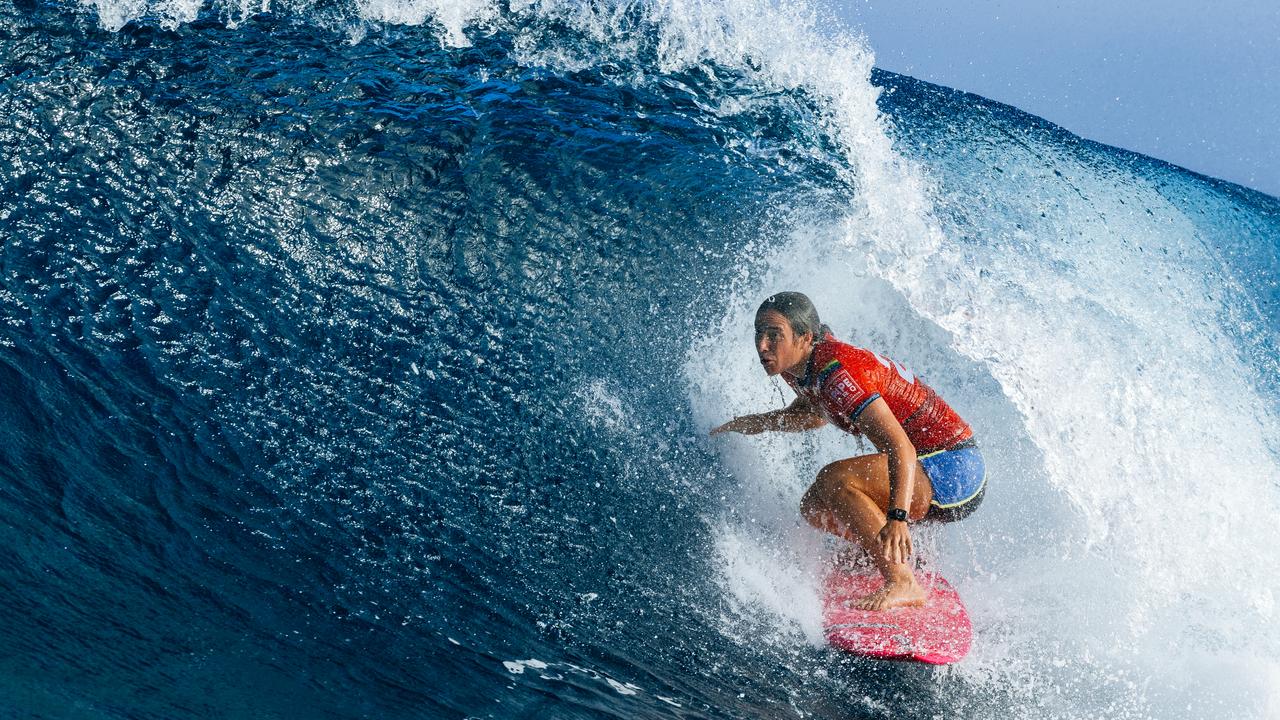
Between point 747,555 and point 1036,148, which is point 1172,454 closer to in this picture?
point 747,555

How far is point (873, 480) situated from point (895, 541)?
0.41m

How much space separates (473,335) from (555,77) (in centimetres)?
238

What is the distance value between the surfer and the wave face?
0.43 m

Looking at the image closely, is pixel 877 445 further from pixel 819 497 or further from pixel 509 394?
pixel 509 394

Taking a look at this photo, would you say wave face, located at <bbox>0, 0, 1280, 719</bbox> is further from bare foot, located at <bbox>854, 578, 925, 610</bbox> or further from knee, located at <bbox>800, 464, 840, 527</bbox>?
bare foot, located at <bbox>854, 578, 925, 610</bbox>

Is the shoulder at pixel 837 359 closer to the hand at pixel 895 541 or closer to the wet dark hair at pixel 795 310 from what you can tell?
the wet dark hair at pixel 795 310

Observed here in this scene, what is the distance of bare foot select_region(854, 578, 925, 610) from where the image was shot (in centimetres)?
365

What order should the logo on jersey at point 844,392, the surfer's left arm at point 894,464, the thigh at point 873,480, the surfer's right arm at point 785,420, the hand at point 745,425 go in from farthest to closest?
the hand at point 745,425, the surfer's right arm at point 785,420, the thigh at point 873,480, the logo on jersey at point 844,392, the surfer's left arm at point 894,464

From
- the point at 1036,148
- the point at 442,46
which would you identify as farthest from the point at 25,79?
the point at 1036,148

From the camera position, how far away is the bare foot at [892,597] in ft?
12.0

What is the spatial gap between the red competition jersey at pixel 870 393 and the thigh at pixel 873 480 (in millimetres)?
152

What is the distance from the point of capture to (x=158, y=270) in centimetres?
424

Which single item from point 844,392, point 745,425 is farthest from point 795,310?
point 745,425

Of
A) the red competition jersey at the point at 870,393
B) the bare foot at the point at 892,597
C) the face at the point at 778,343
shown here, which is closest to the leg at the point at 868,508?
the bare foot at the point at 892,597
